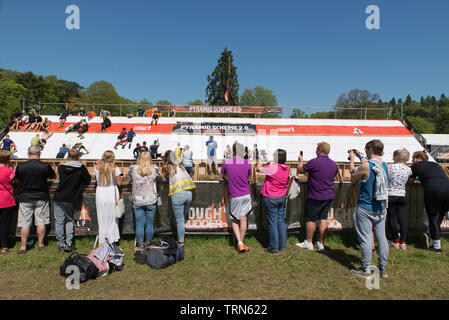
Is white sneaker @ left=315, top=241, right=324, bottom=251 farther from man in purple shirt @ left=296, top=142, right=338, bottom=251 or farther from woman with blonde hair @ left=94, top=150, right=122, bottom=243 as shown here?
woman with blonde hair @ left=94, top=150, right=122, bottom=243

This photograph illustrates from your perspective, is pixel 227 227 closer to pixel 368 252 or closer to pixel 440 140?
pixel 368 252

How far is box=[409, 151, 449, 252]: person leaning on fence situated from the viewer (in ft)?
15.4

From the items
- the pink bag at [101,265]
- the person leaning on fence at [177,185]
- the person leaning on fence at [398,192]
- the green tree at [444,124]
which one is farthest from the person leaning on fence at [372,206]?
the green tree at [444,124]

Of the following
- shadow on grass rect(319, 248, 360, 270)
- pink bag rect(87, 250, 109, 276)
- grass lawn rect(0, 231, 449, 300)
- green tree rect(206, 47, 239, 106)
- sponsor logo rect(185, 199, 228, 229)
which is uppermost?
green tree rect(206, 47, 239, 106)

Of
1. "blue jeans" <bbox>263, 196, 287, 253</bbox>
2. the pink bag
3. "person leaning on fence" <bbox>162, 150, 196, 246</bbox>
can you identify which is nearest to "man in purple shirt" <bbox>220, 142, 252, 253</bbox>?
"blue jeans" <bbox>263, 196, 287, 253</bbox>

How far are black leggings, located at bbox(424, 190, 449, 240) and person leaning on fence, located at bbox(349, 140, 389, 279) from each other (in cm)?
187

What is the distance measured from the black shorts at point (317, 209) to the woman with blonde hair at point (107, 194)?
345 cm

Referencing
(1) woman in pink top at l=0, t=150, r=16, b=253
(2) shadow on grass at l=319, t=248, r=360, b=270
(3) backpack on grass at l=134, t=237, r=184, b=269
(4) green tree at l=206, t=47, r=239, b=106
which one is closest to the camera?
(3) backpack on grass at l=134, t=237, r=184, b=269

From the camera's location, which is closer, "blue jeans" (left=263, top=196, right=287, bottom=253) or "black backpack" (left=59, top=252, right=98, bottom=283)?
"black backpack" (left=59, top=252, right=98, bottom=283)

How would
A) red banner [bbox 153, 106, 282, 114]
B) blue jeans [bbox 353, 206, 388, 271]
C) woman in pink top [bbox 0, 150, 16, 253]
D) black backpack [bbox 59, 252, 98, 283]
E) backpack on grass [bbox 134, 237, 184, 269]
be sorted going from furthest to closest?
red banner [bbox 153, 106, 282, 114] → woman in pink top [bbox 0, 150, 16, 253] → backpack on grass [bbox 134, 237, 184, 269] → blue jeans [bbox 353, 206, 388, 271] → black backpack [bbox 59, 252, 98, 283]

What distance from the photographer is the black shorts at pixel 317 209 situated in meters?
4.55

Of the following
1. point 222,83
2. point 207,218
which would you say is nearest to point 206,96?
point 222,83

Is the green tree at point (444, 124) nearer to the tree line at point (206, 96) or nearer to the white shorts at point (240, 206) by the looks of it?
the tree line at point (206, 96)

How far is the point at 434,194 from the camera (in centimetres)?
474
